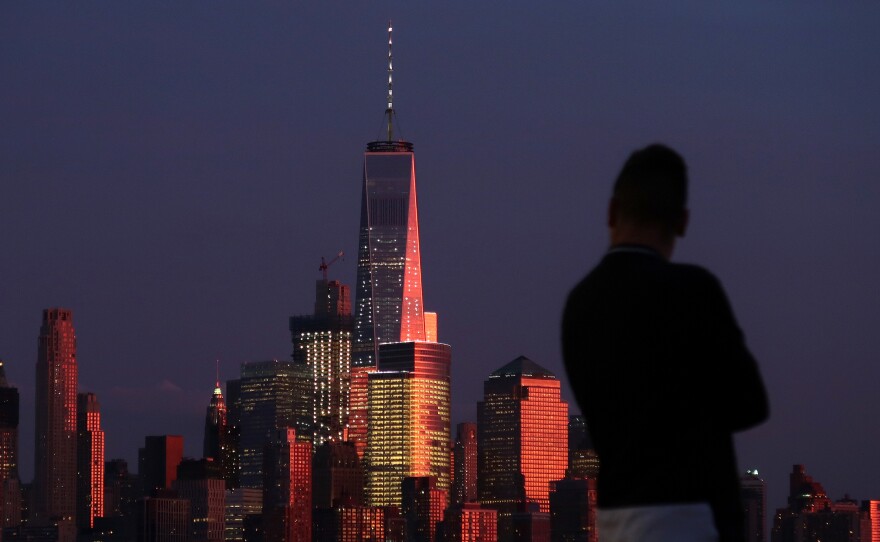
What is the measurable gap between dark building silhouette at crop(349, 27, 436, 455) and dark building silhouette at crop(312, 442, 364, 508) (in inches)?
149

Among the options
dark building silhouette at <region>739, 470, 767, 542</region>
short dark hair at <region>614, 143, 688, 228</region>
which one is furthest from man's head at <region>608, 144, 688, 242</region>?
dark building silhouette at <region>739, 470, 767, 542</region>

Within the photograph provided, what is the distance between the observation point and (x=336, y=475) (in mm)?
185375

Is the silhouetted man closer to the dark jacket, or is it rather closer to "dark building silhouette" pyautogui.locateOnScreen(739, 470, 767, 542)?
the dark jacket

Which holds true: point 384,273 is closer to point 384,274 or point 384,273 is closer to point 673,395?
point 384,274

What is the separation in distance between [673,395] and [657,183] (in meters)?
0.52

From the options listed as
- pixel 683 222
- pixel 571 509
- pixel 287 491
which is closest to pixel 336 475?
pixel 287 491

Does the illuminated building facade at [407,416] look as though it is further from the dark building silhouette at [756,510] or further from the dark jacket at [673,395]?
→ the dark jacket at [673,395]

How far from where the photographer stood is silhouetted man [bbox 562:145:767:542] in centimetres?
460

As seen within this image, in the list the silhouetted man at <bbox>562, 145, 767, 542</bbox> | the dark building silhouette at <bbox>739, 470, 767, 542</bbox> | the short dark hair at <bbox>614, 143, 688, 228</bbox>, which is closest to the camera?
the silhouetted man at <bbox>562, 145, 767, 542</bbox>

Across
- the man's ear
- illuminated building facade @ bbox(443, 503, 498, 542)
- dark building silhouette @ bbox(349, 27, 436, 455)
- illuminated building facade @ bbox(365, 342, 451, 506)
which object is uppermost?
dark building silhouette @ bbox(349, 27, 436, 455)

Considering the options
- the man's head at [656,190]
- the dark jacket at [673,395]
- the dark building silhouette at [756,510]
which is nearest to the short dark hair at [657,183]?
the man's head at [656,190]

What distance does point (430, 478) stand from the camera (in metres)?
185

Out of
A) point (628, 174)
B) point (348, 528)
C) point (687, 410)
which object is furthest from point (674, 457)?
point (348, 528)

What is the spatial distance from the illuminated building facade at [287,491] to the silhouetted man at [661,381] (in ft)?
554
